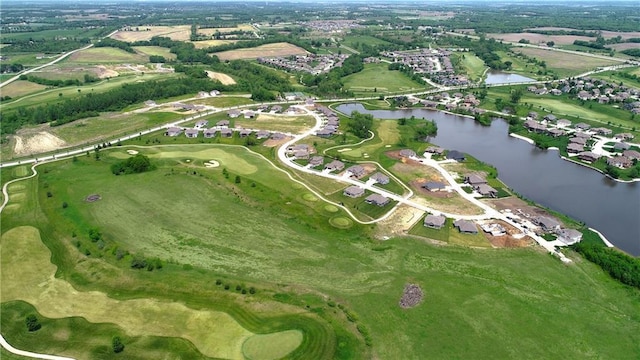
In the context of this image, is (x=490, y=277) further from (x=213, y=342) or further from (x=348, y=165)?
(x=348, y=165)

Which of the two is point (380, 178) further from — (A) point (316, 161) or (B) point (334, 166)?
(A) point (316, 161)

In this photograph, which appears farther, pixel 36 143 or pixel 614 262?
pixel 36 143

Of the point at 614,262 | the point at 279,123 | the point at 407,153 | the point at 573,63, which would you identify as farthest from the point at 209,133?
the point at 573,63

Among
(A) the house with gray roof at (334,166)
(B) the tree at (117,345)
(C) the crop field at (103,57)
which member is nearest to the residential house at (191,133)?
(A) the house with gray roof at (334,166)

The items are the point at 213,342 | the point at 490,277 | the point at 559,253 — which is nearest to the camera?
the point at 213,342

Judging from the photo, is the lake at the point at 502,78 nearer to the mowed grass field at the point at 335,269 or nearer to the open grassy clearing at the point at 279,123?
the open grassy clearing at the point at 279,123

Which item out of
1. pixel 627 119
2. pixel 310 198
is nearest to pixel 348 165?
pixel 310 198
